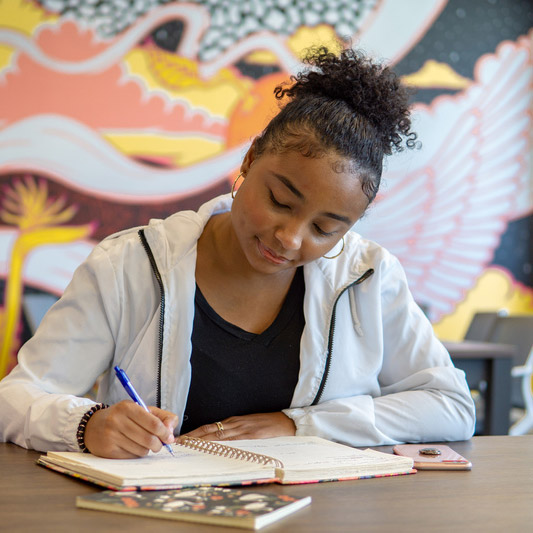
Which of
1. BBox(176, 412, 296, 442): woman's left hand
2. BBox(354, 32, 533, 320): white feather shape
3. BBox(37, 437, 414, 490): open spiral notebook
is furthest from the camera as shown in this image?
BBox(354, 32, 533, 320): white feather shape

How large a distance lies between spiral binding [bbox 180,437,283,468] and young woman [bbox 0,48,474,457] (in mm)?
87

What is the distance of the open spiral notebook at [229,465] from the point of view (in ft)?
2.71

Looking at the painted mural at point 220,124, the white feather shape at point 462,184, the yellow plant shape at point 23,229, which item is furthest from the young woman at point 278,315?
the white feather shape at point 462,184

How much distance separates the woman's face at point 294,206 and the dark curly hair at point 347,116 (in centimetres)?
3

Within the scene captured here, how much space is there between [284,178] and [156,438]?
46 cm

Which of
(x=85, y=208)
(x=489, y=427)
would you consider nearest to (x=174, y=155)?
(x=85, y=208)

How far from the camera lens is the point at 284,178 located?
1161 millimetres

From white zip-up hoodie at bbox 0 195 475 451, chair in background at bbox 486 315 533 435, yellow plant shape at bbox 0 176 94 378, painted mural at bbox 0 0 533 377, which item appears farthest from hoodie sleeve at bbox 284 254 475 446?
yellow plant shape at bbox 0 176 94 378

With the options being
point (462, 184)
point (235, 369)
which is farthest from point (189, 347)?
point (462, 184)

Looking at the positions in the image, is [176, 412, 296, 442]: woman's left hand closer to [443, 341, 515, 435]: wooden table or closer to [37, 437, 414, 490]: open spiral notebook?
[37, 437, 414, 490]: open spiral notebook

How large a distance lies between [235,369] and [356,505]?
1.74 feet

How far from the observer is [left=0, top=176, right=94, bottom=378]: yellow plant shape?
157 inches

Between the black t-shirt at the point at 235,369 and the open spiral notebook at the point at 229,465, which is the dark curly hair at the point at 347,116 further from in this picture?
the open spiral notebook at the point at 229,465

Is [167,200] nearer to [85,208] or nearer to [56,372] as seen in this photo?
[85,208]
